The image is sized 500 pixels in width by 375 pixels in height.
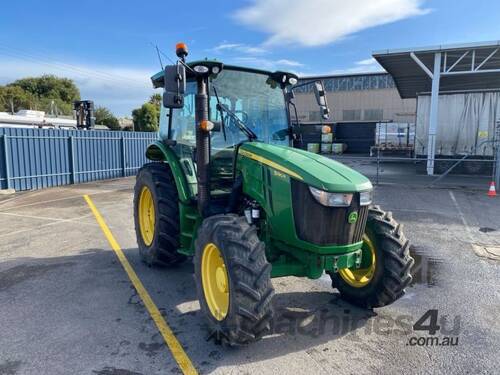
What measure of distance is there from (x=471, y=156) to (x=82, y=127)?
17854mm

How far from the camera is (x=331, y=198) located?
3137 mm

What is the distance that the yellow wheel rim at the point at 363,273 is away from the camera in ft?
12.7

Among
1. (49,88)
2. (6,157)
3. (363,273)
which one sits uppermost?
(49,88)

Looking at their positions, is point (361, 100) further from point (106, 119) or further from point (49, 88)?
point (49, 88)

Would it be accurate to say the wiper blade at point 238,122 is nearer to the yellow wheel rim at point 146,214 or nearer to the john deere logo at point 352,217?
the john deere logo at point 352,217

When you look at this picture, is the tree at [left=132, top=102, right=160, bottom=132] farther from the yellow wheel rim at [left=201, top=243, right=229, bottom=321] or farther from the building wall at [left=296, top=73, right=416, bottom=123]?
the yellow wheel rim at [left=201, top=243, right=229, bottom=321]

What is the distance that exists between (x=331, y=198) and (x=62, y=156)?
1390 centimetres

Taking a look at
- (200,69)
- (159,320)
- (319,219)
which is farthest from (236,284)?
(200,69)

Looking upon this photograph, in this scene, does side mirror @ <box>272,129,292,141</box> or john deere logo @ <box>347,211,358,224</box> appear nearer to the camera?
john deere logo @ <box>347,211,358,224</box>

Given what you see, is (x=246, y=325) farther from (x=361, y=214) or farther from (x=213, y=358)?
(x=361, y=214)

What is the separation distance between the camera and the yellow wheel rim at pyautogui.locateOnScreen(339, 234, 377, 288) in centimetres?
388

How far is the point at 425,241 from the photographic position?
21.8 feet

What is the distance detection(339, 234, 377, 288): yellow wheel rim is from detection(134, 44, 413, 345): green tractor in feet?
0.04

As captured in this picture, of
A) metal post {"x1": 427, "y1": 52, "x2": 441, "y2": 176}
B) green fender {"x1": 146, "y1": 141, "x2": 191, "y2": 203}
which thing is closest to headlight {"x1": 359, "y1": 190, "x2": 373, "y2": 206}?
green fender {"x1": 146, "y1": 141, "x2": 191, "y2": 203}
